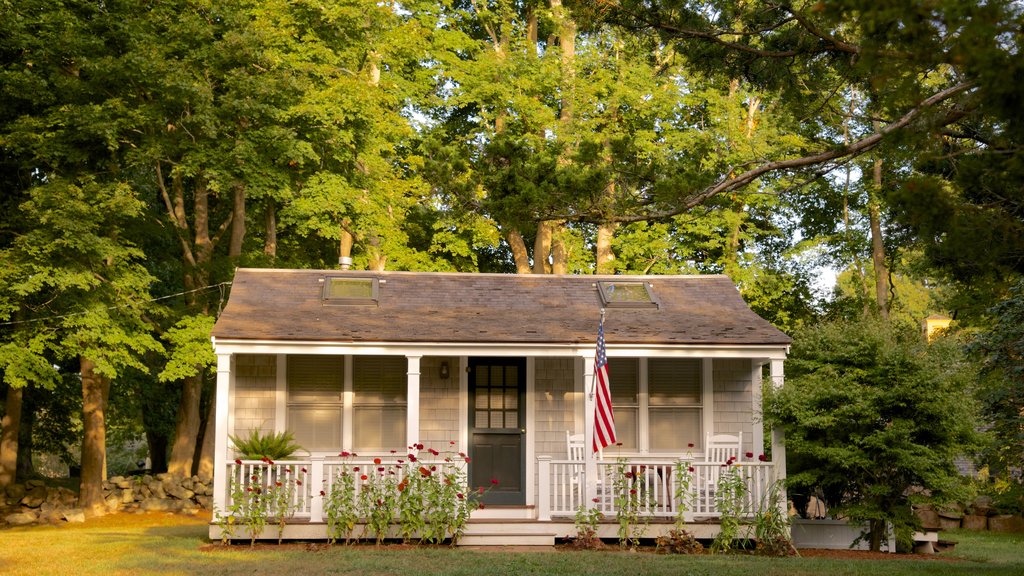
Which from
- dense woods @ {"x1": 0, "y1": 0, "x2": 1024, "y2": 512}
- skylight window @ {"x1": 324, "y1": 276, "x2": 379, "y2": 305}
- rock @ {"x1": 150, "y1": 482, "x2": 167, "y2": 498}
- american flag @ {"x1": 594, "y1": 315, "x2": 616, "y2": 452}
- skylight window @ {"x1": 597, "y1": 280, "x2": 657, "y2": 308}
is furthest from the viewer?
rock @ {"x1": 150, "y1": 482, "x2": 167, "y2": 498}

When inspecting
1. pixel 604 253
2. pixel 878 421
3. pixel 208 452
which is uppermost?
pixel 604 253

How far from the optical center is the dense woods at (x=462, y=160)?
351 inches

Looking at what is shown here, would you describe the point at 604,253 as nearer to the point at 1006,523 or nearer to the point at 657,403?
the point at 1006,523

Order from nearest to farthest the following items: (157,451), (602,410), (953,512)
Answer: (602,410)
(953,512)
(157,451)

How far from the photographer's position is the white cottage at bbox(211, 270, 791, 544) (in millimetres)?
14539

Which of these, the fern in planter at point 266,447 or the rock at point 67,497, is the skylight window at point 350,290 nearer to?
the fern in planter at point 266,447

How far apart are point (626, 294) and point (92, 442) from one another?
471 inches

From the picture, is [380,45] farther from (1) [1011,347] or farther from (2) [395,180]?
(1) [1011,347]

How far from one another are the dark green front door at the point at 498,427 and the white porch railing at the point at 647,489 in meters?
1.45

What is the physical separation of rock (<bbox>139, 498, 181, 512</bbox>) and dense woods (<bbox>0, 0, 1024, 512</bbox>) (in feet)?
4.10

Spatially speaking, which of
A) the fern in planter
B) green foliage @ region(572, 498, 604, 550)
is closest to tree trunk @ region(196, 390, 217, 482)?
the fern in planter

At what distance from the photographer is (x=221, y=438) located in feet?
45.5

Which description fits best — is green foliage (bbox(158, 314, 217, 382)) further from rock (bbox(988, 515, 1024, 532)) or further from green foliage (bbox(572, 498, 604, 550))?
rock (bbox(988, 515, 1024, 532))

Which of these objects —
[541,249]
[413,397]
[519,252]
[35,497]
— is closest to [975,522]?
[541,249]
